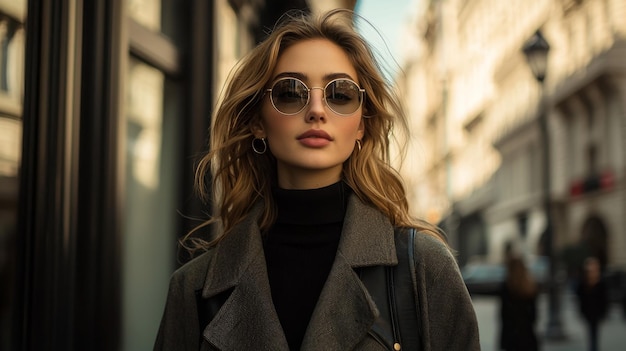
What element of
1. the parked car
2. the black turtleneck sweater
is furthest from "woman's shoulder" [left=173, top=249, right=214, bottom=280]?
the parked car

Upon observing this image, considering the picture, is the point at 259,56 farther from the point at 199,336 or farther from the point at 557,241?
the point at 557,241

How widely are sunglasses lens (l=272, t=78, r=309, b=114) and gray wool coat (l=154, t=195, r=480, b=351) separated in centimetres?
35

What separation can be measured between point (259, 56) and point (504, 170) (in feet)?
196

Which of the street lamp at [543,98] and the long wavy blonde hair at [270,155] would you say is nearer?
the long wavy blonde hair at [270,155]

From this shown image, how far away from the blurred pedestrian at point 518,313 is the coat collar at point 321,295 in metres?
8.19

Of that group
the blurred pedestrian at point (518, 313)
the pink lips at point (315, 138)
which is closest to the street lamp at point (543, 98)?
the blurred pedestrian at point (518, 313)

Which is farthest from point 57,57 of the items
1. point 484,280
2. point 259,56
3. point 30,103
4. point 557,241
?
point 557,241

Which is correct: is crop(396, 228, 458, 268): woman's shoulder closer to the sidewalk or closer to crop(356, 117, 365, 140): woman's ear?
crop(356, 117, 365, 140): woman's ear

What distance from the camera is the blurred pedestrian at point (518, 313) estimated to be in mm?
10359

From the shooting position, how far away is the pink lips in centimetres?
260

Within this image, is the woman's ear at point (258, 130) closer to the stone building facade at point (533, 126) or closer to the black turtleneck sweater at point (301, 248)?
the black turtleneck sweater at point (301, 248)

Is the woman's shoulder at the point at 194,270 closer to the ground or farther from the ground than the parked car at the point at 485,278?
farther from the ground

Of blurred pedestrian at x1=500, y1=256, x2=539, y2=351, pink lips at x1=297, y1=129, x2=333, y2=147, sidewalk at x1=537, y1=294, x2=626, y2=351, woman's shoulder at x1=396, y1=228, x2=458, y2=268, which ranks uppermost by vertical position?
pink lips at x1=297, y1=129, x2=333, y2=147

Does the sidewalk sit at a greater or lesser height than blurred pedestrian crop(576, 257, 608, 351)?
lesser
